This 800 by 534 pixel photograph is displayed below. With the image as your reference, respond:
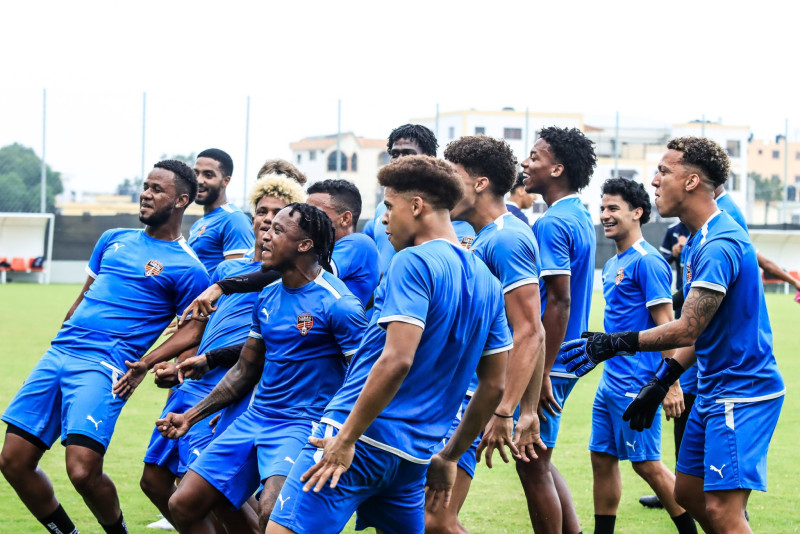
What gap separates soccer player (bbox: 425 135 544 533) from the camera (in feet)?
16.0

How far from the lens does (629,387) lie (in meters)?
6.56

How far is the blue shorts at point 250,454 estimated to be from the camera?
4863 mm

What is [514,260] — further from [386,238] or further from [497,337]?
[386,238]

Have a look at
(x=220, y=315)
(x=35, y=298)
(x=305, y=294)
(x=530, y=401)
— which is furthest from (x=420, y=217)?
(x=35, y=298)

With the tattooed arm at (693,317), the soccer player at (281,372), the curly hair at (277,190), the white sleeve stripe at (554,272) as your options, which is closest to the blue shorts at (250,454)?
the soccer player at (281,372)

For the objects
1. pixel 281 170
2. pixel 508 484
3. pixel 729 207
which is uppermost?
pixel 281 170

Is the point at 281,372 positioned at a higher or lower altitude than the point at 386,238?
lower

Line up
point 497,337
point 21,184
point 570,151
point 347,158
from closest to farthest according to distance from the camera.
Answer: point 497,337 → point 570,151 → point 21,184 → point 347,158

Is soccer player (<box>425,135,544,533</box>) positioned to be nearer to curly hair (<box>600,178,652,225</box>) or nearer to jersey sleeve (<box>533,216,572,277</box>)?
jersey sleeve (<box>533,216,572,277</box>)

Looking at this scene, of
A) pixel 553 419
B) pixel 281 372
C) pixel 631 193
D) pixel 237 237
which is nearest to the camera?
pixel 281 372

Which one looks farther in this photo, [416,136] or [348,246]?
[416,136]

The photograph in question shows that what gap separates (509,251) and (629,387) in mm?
1954

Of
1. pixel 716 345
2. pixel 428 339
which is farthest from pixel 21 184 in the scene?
pixel 428 339

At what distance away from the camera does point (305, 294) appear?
201 inches
